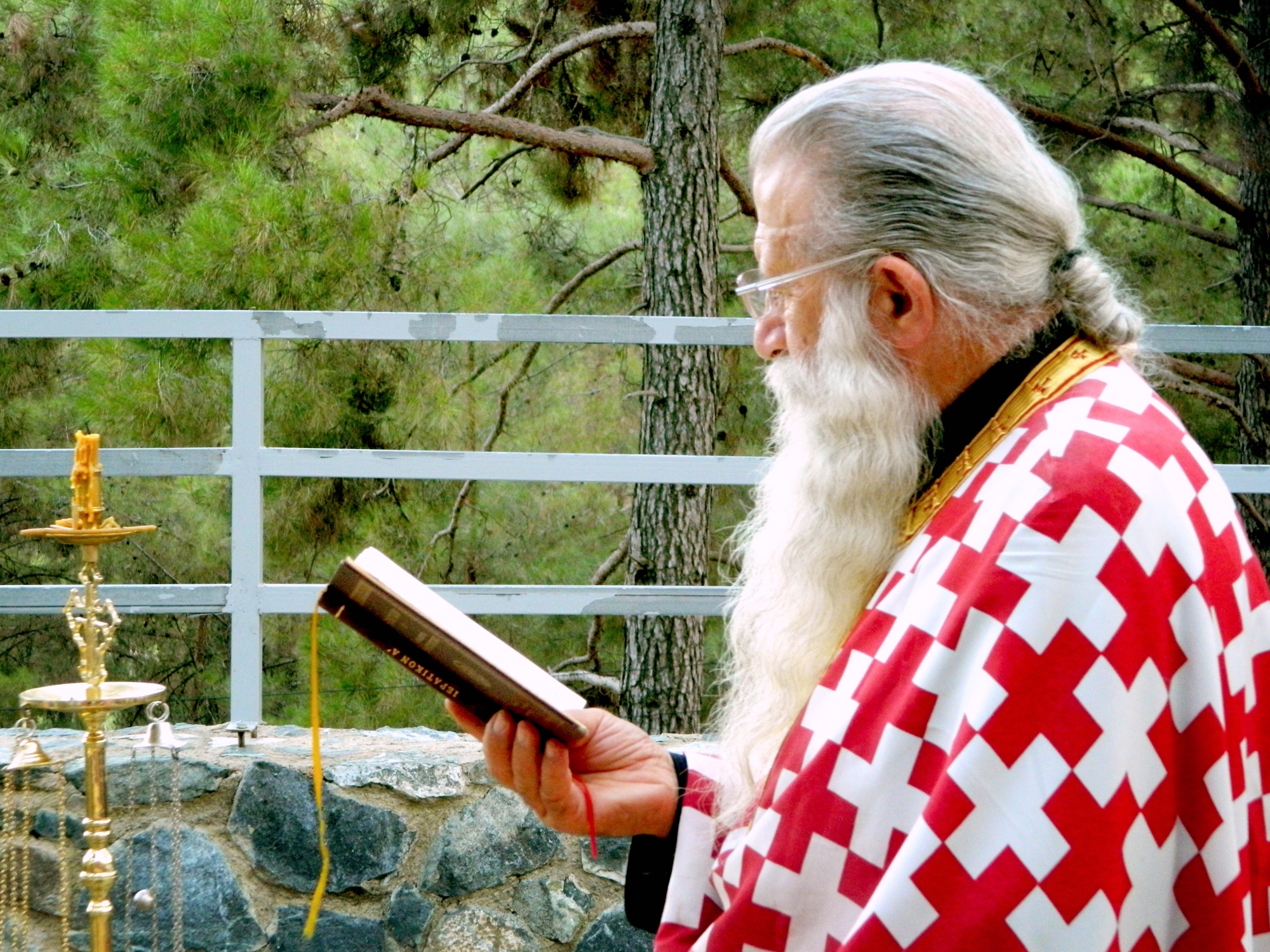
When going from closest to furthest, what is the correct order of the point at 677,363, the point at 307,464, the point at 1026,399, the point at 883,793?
the point at 883,793, the point at 1026,399, the point at 307,464, the point at 677,363

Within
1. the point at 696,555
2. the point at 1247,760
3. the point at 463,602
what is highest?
the point at 1247,760

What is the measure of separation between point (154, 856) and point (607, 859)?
0.98 meters

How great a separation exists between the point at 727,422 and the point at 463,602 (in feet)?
18.9

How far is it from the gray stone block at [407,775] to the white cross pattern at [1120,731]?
2.14 m

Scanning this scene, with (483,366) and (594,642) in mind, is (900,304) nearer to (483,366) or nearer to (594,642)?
(483,366)

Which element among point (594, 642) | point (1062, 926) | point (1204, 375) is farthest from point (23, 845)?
point (1204, 375)

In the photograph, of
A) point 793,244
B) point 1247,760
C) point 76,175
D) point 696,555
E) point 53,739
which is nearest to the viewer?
point 1247,760

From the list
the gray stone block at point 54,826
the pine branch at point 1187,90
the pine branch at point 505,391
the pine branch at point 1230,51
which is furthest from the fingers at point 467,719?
the pine branch at point 1187,90

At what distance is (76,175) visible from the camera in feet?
24.2

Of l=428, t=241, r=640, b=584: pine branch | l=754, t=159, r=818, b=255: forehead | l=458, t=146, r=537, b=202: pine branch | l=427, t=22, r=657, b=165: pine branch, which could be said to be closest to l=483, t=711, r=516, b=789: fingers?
l=754, t=159, r=818, b=255: forehead

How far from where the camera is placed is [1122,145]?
8.21 metres

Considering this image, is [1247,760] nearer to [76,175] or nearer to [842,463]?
[842,463]

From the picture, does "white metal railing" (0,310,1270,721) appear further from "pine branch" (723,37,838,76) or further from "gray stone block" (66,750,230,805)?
"pine branch" (723,37,838,76)

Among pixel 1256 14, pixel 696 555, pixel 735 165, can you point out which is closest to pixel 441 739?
pixel 696 555
